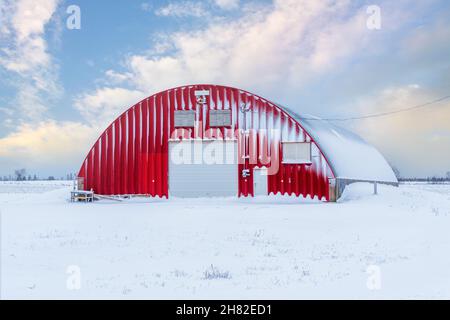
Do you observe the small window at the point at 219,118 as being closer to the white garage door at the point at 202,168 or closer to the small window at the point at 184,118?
the white garage door at the point at 202,168

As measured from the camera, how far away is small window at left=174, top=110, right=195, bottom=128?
28.4m

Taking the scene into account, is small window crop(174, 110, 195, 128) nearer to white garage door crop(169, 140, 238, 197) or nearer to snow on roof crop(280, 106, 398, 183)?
white garage door crop(169, 140, 238, 197)

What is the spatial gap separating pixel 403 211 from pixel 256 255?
41.6 feet

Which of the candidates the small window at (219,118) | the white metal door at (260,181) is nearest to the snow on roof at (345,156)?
the white metal door at (260,181)

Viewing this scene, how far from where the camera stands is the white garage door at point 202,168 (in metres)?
27.8

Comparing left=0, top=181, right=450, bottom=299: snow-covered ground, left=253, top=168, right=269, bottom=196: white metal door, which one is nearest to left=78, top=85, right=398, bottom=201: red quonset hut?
left=253, top=168, right=269, bottom=196: white metal door

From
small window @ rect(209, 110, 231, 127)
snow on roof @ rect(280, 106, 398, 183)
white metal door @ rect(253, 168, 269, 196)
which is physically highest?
small window @ rect(209, 110, 231, 127)

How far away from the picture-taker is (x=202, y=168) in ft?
92.6

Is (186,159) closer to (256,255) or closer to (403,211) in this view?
(403,211)

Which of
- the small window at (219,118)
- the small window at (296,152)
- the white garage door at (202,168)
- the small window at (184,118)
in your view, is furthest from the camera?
the small window at (184,118)

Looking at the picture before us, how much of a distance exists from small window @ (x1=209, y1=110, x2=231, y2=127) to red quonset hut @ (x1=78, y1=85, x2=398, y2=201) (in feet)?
0.19

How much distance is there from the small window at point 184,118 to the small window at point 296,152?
18.4 feet
